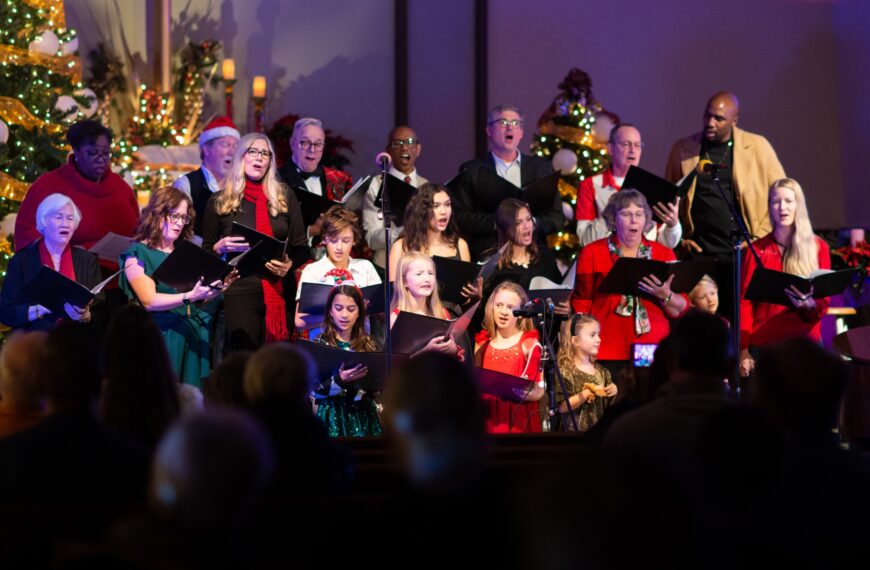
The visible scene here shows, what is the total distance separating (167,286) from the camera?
5.71 meters

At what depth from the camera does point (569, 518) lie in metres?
1.53

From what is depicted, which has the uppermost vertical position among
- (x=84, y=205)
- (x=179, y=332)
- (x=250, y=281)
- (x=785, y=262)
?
(x=84, y=205)

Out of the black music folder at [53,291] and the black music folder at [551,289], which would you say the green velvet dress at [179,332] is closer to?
the black music folder at [53,291]

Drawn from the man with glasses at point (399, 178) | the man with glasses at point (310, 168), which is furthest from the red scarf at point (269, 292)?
the man with glasses at point (399, 178)

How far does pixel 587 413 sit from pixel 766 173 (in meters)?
2.09

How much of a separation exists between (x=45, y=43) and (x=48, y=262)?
2379mm

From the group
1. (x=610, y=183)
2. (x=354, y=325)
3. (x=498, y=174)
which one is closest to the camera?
(x=354, y=325)

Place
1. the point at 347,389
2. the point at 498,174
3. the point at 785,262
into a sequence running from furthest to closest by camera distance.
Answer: the point at 498,174, the point at 785,262, the point at 347,389

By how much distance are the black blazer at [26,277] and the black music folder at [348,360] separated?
3.87ft

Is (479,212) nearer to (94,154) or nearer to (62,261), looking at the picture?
(94,154)

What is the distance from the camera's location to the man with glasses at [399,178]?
6.51 meters

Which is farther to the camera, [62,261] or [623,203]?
[623,203]

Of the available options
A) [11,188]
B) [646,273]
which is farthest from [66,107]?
[646,273]

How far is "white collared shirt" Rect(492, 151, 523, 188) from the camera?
22.4 ft
